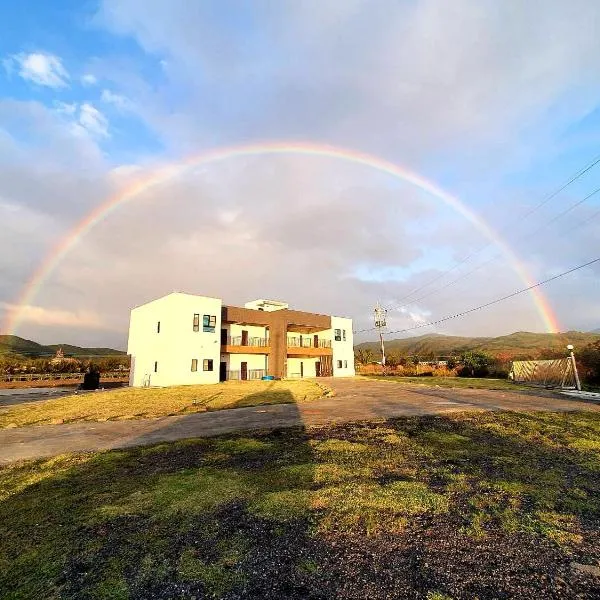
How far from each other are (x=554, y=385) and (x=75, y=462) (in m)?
26.3

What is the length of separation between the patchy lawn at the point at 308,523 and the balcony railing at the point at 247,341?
27.8 m

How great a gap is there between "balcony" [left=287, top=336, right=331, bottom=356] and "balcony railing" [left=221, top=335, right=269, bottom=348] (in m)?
3.17

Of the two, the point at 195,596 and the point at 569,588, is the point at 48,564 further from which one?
the point at 569,588

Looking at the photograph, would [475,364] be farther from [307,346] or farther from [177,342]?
[177,342]

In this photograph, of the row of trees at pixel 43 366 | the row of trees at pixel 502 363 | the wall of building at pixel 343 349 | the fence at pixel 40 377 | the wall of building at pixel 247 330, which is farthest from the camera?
the wall of building at pixel 343 349

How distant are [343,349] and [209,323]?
2002 cm

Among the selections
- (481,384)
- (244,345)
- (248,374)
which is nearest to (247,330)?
Result: (244,345)

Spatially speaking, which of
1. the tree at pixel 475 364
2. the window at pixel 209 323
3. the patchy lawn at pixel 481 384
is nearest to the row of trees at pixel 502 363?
the tree at pixel 475 364

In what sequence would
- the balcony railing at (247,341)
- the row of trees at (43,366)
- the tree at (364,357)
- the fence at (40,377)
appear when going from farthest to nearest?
the tree at (364,357) < the row of trees at (43,366) < the fence at (40,377) < the balcony railing at (247,341)

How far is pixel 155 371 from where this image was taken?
30.7 m

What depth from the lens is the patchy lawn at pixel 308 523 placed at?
113 inches

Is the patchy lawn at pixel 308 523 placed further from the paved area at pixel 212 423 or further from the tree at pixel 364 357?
the tree at pixel 364 357

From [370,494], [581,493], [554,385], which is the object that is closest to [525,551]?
[370,494]

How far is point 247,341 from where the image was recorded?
37.1 meters
